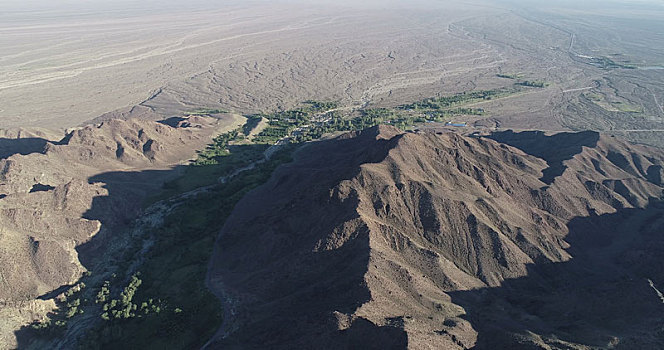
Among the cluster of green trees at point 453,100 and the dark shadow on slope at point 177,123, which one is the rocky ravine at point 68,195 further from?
the cluster of green trees at point 453,100

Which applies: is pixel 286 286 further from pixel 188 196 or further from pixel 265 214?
pixel 188 196

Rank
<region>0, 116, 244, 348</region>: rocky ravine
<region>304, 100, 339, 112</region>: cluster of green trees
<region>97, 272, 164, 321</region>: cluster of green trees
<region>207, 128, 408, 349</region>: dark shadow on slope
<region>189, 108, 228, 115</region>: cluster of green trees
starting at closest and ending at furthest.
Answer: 1. <region>207, 128, 408, 349</region>: dark shadow on slope
2. <region>97, 272, 164, 321</region>: cluster of green trees
3. <region>0, 116, 244, 348</region>: rocky ravine
4. <region>189, 108, 228, 115</region>: cluster of green trees
5. <region>304, 100, 339, 112</region>: cluster of green trees

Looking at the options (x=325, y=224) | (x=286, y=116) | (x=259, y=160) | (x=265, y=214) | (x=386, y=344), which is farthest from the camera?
(x=286, y=116)

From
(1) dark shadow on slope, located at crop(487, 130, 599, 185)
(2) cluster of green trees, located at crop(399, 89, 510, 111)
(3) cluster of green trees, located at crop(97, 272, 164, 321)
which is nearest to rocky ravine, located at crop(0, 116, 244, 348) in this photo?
(3) cluster of green trees, located at crop(97, 272, 164, 321)

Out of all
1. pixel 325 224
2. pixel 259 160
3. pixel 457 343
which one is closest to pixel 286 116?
pixel 259 160

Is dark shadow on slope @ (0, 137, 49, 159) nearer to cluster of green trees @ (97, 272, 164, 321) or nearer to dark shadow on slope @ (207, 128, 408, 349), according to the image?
cluster of green trees @ (97, 272, 164, 321)

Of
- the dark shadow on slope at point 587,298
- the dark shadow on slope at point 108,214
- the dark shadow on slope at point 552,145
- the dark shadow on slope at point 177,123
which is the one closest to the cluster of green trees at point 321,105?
the dark shadow on slope at point 177,123
